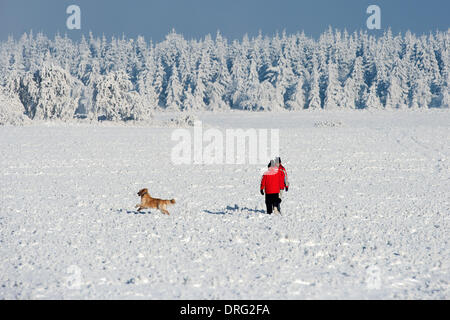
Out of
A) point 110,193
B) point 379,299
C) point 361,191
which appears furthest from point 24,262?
point 361,191

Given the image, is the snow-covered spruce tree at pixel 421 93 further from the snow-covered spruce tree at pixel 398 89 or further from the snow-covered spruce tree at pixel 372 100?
the snow-covered spruce tree at pixel 372 100

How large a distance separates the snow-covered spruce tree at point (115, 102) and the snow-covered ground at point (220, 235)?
22930 millimetres

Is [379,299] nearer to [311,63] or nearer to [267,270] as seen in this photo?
[267,270]

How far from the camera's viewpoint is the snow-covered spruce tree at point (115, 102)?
41875 millimetres

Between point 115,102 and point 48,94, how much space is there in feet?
20.5

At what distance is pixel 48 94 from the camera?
40969mm

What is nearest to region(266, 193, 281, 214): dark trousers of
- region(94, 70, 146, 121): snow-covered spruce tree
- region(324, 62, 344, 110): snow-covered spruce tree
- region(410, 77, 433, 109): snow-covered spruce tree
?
region(94, 70, 146, 121): snow-covered spruce tree

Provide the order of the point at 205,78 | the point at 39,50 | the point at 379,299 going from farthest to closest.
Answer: the point at 39,50 → the point at 205,78 → the point at 379,299

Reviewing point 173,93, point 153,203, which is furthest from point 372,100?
point 153,203

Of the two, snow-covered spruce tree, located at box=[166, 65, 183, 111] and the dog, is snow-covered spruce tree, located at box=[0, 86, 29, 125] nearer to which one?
the dog

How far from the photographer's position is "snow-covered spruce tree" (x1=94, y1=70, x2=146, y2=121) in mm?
41875

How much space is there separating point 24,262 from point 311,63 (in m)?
78.4

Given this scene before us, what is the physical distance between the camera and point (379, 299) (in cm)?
558

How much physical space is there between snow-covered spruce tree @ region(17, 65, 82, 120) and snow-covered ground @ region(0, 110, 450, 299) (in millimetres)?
23731
